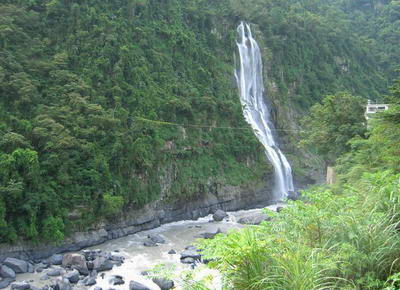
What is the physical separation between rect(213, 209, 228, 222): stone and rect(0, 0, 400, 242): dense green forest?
2.08 metres

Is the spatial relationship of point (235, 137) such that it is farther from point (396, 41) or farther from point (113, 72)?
point (396, 41)

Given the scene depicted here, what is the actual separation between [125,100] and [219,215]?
893 cm

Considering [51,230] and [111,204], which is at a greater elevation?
[111,204]

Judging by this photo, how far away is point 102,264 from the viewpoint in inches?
611

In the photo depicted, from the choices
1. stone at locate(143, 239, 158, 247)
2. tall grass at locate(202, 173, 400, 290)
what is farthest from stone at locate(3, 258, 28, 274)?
tall grass at locate(202, 173, 400, 290)

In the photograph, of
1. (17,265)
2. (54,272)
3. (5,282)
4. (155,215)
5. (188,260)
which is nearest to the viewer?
(5,282)

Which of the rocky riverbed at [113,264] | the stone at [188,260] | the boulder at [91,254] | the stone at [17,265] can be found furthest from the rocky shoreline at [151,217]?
the stone at [188,260]

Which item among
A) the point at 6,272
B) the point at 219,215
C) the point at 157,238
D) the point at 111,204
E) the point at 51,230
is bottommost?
the point at 219,215

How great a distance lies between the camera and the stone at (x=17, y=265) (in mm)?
15000

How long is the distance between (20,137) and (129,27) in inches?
589

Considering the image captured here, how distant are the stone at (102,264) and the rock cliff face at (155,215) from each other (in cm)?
259

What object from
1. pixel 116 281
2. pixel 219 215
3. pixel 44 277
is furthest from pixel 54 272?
pixel 219 215

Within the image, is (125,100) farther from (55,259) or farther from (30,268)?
(30,268)

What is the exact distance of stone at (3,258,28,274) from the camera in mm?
15000
